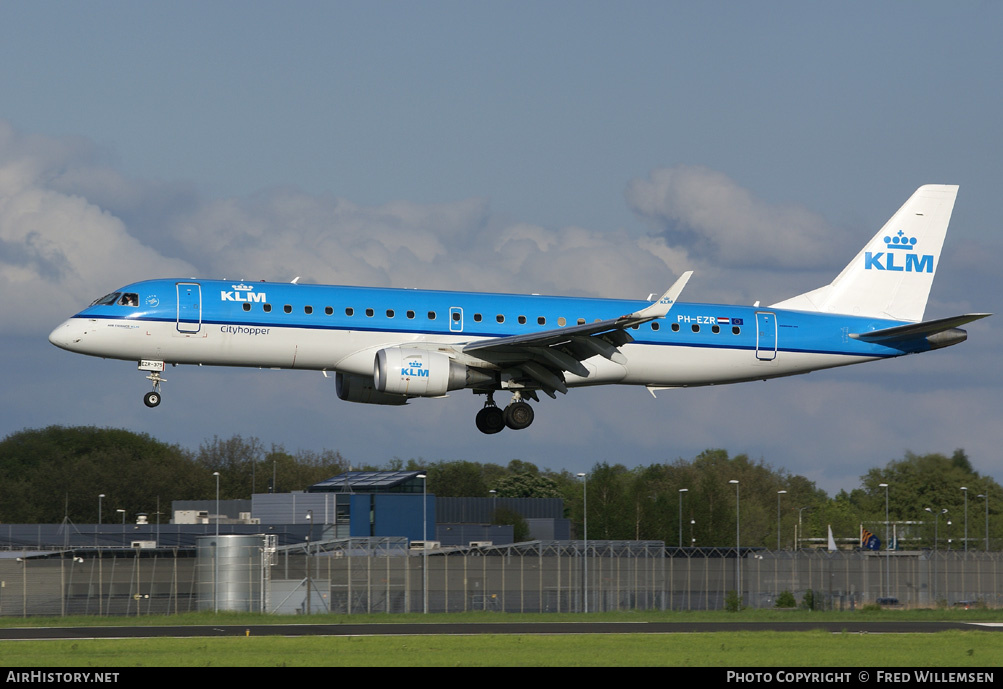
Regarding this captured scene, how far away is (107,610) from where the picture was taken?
51500 mm

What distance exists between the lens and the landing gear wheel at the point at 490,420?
149 feet

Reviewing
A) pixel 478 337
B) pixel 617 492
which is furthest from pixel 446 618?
pixel 617 492

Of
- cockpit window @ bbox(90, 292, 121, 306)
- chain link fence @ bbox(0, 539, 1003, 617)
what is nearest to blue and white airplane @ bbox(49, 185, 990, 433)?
cockpit window @ bbox(90, 292, 121, 306)

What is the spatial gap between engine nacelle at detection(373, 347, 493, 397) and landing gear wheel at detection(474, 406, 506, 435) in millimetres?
4490

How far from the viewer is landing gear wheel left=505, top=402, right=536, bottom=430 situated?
145ft

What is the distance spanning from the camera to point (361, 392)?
4356 cm

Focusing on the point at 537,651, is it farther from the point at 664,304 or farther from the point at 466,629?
the point at 664,304

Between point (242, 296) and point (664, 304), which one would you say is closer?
point (664, 304)

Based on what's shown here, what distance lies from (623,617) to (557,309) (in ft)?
43.5

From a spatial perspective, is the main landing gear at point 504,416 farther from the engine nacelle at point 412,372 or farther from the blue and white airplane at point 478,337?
the engine nacelle at point 412,372

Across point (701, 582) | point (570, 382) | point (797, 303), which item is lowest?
point (701, 582)

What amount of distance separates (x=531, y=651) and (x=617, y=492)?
80713 millimetres
